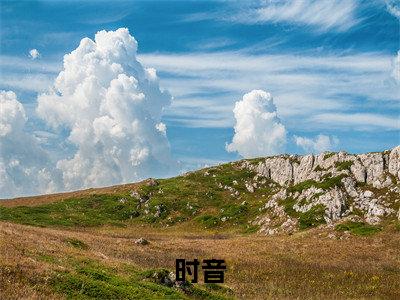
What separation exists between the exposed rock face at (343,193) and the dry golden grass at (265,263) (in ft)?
57.1

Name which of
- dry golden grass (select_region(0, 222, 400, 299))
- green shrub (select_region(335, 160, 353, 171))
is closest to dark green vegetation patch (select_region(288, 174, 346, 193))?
green shrub (select_region(335, 160, 353, 171))

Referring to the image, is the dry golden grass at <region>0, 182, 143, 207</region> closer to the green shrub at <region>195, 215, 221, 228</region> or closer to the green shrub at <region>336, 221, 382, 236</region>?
the green shrub at <region>195, 215, 221, 228</region>

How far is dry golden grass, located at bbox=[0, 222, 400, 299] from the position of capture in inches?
909

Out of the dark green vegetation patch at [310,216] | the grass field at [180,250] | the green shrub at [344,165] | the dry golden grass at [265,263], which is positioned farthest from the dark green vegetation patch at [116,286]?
the green shrub at [344,165]

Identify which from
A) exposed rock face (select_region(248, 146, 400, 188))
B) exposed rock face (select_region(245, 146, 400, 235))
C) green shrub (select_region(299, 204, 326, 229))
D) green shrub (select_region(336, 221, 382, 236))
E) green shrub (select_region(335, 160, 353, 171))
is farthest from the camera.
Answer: green shrub (select_region(335, 160, 353, 171))

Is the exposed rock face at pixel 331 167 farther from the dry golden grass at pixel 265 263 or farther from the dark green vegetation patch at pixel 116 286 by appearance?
the dark green vegetation patch at pixel 116 286

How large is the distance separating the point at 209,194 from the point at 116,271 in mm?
105674

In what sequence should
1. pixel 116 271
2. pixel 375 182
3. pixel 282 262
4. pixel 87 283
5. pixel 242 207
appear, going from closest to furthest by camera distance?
pixel 87 283 < pixel 116 271 < pixel 282 262 < pixel 375 182 < pixel 242 207


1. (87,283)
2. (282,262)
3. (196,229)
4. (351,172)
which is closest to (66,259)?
(87,283)

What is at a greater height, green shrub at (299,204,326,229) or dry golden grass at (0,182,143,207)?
dry golden grass at (0,182,143,207)

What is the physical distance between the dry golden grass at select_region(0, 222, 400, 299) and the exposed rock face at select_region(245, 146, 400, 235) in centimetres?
1741

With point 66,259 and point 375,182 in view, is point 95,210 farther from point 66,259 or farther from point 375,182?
point 66,259

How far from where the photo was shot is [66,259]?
95.6 feet

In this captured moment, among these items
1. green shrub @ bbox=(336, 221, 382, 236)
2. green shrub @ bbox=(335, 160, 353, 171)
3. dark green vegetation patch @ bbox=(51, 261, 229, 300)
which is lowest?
dark green vegetation patch @ bbox=(51, 261, 229, 300)
